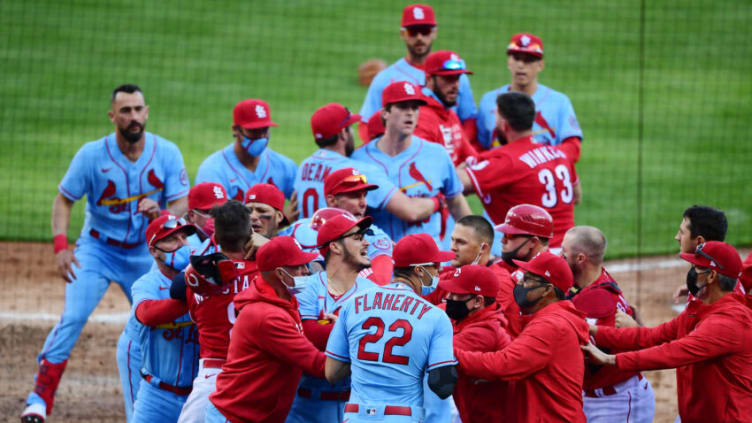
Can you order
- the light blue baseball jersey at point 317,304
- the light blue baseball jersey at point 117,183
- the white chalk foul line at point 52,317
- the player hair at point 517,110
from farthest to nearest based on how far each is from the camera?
1. the white chalk foul line at point 52,317
2. the light blue baseball jersey at point 117,183
3. the player hair at point 517,110
4. the light blue baseball jersey at point 317,304

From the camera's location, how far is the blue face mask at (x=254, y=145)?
6.48m

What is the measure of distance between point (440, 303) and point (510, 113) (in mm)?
1763

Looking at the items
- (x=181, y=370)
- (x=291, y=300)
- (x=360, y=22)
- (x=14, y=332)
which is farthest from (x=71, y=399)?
(x=360, y=22)

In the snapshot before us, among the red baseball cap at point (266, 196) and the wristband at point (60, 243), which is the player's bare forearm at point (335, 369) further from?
the wristband at point (60, 243)

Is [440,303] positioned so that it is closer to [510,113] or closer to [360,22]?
→ [510,113]

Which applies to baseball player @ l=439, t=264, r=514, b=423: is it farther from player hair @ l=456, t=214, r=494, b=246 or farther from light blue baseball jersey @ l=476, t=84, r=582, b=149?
light blue baseball jersey @ l=476, t=84, r=582, b=149

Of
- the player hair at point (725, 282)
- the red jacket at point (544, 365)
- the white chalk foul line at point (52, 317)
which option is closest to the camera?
the red jacket at point (544, 365)

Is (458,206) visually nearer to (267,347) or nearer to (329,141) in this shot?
(329,141)

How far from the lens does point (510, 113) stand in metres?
6.04

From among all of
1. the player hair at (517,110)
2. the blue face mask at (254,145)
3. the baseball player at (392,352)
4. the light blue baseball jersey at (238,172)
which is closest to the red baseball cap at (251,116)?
the blue face mask at (254,145)

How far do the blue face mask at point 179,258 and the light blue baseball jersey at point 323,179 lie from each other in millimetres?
1109

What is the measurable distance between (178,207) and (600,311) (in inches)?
128

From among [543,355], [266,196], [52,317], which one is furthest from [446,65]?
[52,317]

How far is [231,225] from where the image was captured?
438 centimetres
